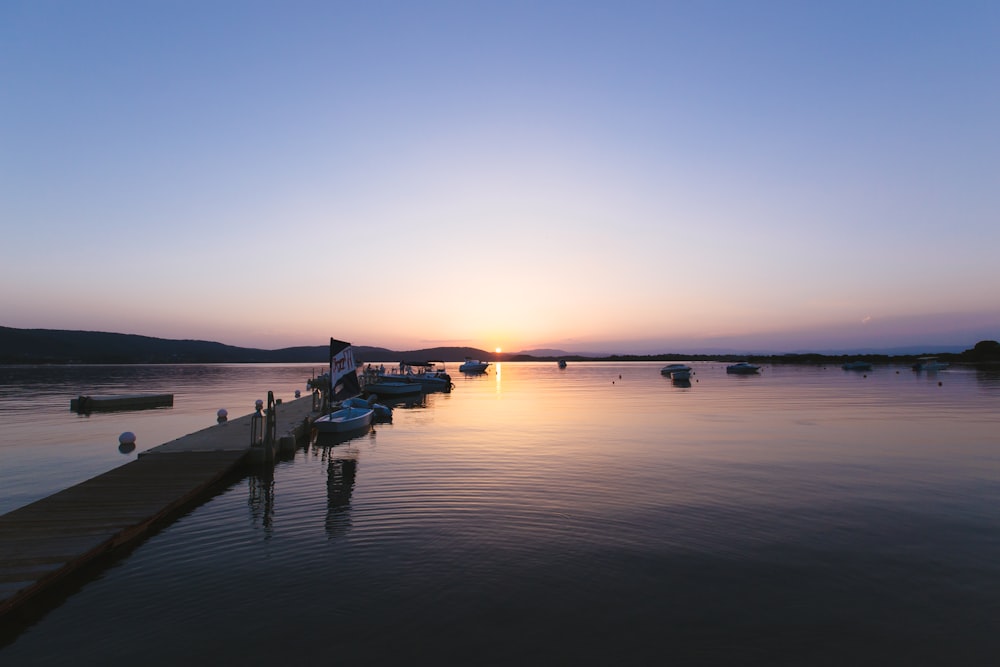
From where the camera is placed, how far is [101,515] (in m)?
15.8

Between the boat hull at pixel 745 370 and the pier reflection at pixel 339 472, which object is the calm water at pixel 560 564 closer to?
the pier reflection at pixel 339 472

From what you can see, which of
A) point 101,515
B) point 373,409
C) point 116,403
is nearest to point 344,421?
point 373,409

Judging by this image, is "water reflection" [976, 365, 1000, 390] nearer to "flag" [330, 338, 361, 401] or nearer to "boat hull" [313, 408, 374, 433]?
"boat hull" [313, 408, 374, 433]

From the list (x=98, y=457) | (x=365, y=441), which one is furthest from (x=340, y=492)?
(x=98, y=457)

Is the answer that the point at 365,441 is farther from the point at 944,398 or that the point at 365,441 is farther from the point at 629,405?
the point at 944,398

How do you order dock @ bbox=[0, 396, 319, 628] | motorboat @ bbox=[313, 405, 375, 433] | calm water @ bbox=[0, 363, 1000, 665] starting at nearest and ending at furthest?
calm water @ bbox=[0, 363, 1000, 665] < dock @ bbox=[0, 396, 319, 628] < motorboat @ bbox=[313, 405, 375, 433]

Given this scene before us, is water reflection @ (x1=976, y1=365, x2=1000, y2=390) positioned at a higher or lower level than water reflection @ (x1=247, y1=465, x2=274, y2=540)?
higher

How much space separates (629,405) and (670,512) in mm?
43594

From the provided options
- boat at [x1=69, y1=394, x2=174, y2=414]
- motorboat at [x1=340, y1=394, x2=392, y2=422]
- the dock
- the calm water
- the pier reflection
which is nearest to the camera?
the calm water

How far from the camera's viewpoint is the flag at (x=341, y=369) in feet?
123

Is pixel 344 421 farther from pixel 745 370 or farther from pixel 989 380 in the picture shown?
pixel 745 370

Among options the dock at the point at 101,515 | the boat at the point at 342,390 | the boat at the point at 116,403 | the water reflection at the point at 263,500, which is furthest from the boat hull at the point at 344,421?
the boat at the point at 116,403

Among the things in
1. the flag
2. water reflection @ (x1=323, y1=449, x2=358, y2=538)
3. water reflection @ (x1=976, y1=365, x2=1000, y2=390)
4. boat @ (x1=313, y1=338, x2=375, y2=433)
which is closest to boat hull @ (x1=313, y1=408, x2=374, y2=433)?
boat @ (x1=313, y1=338, x2=375, y2=433)

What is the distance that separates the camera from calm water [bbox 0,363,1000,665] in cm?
973
